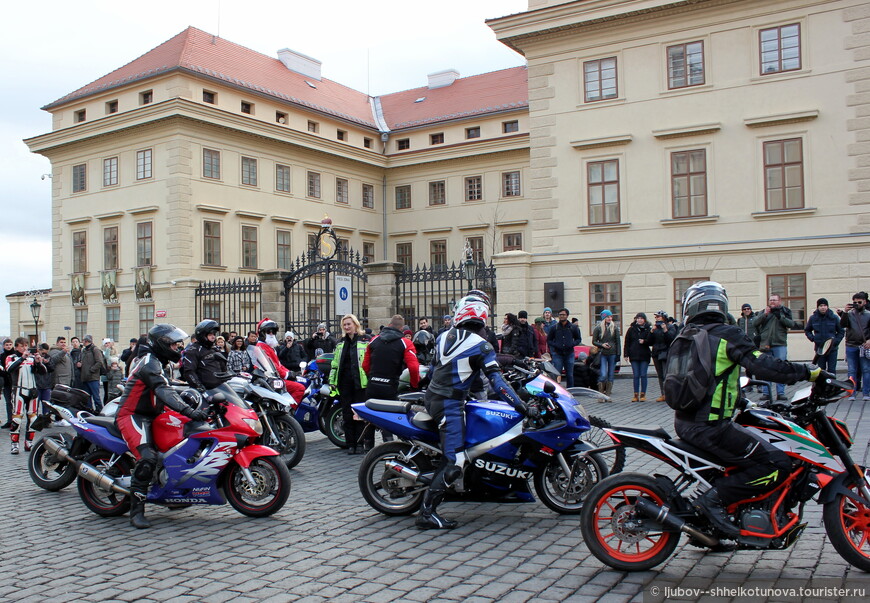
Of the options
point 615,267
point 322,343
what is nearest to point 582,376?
point 322,343

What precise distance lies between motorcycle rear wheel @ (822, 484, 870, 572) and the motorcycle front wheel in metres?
4.27

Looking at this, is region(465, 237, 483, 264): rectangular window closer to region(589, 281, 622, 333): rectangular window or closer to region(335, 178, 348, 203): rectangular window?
region(335, 178, 348, 203): rectangular window

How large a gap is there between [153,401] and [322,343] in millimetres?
10969

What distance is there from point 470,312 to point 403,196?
39.0 metres

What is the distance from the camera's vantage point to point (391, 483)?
23.2 ft

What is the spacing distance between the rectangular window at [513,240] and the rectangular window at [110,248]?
18.8 meters

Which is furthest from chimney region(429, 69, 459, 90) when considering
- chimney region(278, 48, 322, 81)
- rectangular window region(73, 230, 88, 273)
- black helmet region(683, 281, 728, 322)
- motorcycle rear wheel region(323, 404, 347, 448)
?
black helmet region(683, 281, 728, 322)

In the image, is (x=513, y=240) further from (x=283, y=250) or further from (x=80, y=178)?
(x=80, y=178)

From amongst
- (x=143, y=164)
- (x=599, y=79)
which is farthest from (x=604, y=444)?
(x=143, y=164)

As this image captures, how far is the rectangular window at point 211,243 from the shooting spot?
35969mm

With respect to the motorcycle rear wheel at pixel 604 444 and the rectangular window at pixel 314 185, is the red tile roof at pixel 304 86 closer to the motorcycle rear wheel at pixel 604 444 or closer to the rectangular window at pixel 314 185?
the rectangular window at pixel 314 185

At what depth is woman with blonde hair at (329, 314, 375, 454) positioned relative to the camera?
424 inches

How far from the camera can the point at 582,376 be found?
17531mm

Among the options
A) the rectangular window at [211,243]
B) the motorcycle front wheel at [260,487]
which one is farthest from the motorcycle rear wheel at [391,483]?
the rectangular window at [211,243]
